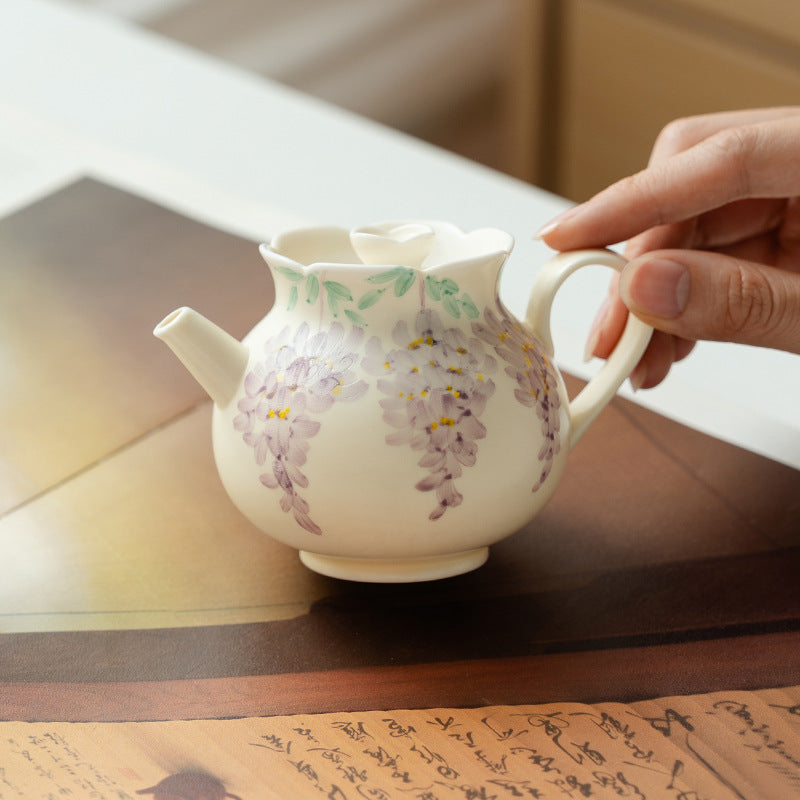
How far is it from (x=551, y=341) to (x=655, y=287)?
0.22ft

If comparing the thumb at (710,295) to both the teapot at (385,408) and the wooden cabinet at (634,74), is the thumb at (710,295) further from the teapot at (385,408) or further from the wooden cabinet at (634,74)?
the wooden cabinet at (634,74)

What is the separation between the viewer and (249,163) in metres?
1.19

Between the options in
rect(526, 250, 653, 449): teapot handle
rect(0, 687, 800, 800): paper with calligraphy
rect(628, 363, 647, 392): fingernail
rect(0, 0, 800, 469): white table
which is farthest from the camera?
rect(0, 0, 800, 469): white table

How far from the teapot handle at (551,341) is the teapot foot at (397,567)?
0.30ft

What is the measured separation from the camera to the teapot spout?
58 centimetres

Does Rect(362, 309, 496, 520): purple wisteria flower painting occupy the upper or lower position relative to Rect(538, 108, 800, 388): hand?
lower

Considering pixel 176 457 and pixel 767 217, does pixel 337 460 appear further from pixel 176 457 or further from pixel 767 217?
pixel 767 217

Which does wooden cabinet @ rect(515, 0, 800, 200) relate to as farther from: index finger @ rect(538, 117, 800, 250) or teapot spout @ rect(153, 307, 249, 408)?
teapot spout @ rect(153, 307, 249, 408)

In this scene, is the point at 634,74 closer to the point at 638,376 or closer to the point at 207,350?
the point at 638,376

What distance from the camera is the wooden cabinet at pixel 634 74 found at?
6.39ft

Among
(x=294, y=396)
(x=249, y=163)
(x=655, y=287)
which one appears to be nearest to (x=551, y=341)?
(x=655, y=287)

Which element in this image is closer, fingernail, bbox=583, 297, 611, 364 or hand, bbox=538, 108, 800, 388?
hand, bbox=538, 108, 800, 388

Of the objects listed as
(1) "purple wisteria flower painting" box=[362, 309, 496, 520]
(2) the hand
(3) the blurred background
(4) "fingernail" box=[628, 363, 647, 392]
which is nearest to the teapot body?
(1) "purple wisteria flower painting" box=[362, 309, 496, 520]

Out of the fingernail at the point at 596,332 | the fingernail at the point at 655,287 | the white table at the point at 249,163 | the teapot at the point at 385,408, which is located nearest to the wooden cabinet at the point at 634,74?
the white table at the point at 249,163
